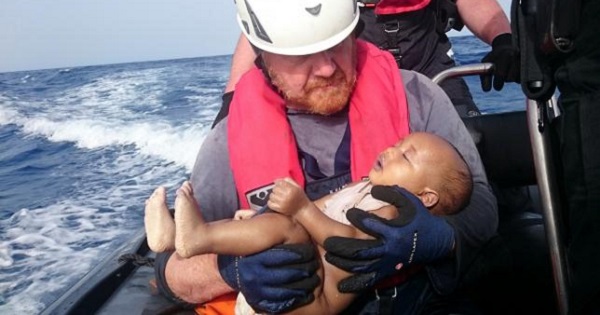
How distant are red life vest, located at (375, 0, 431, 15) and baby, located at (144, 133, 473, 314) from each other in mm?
1540

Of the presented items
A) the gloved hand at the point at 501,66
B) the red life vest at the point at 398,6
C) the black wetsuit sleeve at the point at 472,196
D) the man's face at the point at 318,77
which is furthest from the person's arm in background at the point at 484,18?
the man's face at the point at 318,77

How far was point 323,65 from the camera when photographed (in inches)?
86.9

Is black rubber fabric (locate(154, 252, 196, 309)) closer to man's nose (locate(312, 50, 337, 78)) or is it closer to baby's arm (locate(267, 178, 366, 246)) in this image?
baby's arm (locate(267, 178, 366, 246))

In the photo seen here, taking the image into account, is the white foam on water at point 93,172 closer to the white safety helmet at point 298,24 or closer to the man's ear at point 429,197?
the white safety helmet at point 298,24

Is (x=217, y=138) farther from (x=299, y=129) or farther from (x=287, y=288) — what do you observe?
(x=287, y=288)

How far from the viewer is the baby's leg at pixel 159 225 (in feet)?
5.96

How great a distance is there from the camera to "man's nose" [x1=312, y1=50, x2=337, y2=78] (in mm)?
2205

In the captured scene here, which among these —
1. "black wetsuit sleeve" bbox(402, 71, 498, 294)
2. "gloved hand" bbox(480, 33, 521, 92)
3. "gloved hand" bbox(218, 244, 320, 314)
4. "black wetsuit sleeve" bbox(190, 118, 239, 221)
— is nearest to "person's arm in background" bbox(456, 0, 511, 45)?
"gloved hand" bbox(480, 33, 521, 92)

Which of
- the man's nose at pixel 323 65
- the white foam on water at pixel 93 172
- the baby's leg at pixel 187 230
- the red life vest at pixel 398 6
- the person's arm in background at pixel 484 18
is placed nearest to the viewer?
the baby's leg at pixel 187 230

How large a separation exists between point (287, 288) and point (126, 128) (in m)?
7.95

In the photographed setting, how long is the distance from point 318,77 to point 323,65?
45 millimetres

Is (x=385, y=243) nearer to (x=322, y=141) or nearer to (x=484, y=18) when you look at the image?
(x=322, y=141)

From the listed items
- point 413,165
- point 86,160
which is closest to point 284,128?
point 413,165

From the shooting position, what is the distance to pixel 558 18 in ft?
4.53
